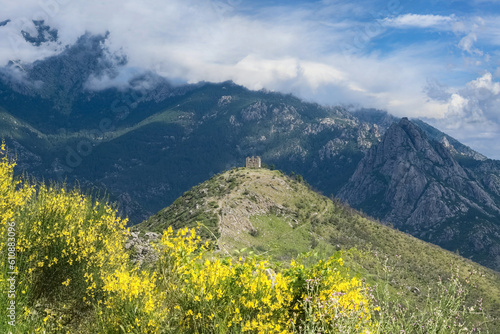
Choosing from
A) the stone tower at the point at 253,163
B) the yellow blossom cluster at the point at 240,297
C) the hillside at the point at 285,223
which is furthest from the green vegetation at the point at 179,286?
the stone tower at the point at 253,163

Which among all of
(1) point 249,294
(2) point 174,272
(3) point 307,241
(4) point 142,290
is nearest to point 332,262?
(1) point 249,294

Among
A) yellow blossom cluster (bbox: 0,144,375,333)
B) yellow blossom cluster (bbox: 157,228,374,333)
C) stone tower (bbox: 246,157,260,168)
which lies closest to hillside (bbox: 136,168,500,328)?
stone tower (bbox: 246,157,260,168)

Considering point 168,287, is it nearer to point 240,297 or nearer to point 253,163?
point 240,297

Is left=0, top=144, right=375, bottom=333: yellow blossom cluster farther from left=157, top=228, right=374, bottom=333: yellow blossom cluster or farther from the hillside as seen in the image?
the hillside

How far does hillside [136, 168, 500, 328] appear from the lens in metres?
92.9

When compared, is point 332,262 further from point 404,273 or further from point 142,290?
point 404,273

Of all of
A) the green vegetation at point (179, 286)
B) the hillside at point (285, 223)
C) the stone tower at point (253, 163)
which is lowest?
the hillside at point (285, 223)

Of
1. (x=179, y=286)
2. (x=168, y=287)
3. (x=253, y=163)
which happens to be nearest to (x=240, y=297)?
(x=179, y=286)

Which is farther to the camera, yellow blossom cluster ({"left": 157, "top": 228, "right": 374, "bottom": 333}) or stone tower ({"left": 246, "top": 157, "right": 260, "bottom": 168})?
stone tower ({"left": 246, "top": 157, "right": 260, "bottom": 168})

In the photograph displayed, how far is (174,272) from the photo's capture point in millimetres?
7785

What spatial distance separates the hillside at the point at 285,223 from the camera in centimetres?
9294

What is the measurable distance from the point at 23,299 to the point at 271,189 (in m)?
116

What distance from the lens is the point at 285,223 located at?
110 m

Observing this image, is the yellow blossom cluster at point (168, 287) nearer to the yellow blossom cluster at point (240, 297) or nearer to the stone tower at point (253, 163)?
the yellow blossom cluster at point (240, 297)
